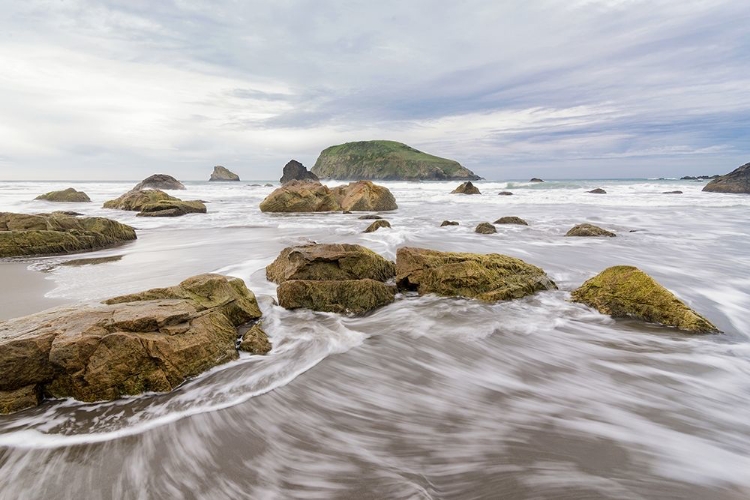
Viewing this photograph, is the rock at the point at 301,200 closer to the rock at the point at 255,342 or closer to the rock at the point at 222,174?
the rock at the point at 255,342

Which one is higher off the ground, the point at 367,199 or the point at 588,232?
the point at 367,199

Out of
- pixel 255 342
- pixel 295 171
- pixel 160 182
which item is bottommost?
pixel 255 342

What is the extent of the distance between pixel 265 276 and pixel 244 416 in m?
4.32

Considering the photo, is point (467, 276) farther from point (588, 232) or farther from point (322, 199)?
point (322, 199)

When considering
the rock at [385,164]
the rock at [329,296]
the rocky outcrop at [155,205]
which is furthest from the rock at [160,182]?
the rock at [385,164]

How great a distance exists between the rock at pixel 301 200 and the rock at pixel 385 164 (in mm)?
87167

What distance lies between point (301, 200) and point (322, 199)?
130cm

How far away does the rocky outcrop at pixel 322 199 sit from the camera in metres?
22.4

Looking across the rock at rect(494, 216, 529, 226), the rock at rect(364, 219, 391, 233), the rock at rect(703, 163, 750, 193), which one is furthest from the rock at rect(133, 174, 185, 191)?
the rock at rect(703, 163, 750, 193)

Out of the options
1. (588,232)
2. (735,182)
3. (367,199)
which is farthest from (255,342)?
(735,182)

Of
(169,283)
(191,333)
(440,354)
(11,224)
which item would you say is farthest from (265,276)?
(11,224)

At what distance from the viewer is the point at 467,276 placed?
604 cm

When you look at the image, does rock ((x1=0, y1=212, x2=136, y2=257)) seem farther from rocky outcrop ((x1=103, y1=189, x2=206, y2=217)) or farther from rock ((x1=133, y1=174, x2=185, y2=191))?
rock ((x1=133, y1=174, x2=185, y2=191))

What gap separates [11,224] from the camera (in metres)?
9.91
